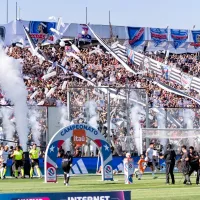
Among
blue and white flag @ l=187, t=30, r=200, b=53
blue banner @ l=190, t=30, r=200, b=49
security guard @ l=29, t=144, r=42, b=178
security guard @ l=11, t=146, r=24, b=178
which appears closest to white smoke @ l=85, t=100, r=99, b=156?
security guard @ l=29, t=144, r=42, b=178

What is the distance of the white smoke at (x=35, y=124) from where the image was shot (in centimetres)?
4744

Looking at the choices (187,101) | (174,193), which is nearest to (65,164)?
(174,193)

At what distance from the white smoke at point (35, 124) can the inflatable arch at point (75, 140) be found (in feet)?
22.5

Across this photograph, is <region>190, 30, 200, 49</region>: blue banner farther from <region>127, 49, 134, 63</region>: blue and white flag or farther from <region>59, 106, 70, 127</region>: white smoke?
<region>59, 106, 70, 127</region>: white smoke

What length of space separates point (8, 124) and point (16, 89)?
982 cm

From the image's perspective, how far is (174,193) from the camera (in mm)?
29766

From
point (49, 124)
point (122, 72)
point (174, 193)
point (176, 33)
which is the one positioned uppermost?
point (176, 33)

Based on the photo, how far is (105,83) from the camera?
215 ft

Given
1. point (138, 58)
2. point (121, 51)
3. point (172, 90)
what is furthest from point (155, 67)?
point (172, 90)

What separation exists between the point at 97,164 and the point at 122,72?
25149mm

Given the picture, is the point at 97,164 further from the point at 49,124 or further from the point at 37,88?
the point at 37,88

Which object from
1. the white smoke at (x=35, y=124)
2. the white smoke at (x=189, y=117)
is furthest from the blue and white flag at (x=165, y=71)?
the white smoke at (x=35, y=124)

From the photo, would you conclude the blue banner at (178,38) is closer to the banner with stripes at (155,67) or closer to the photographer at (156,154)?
the banner with stripes at (155,67)

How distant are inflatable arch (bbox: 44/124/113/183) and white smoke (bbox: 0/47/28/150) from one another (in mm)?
11781
